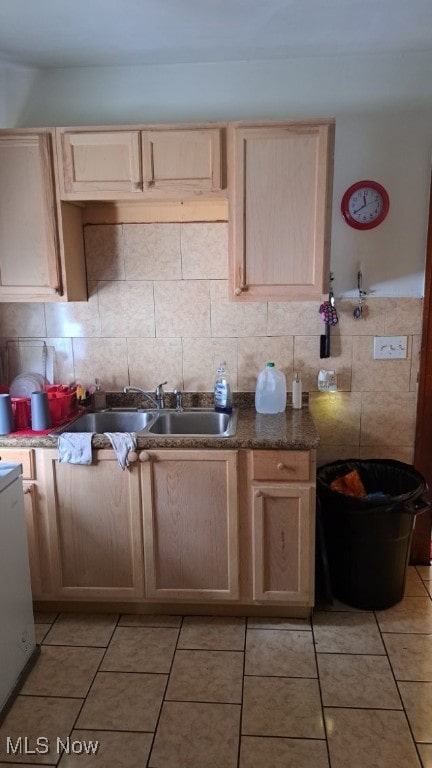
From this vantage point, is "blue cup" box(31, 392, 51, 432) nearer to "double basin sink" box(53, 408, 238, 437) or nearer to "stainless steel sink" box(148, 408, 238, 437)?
"double basin sink" box(53, 408, 238, 437)

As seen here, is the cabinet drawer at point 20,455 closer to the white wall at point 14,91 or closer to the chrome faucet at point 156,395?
the chrome faucet at point 156,395

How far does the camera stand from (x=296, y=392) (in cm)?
273

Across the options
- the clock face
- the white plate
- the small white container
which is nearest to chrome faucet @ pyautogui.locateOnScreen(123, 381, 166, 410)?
the white plate

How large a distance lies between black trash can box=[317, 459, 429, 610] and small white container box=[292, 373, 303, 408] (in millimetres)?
362

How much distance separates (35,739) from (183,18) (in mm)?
2596

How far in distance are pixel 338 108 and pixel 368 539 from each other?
1.94 m

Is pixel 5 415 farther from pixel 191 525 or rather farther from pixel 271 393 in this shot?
pixel 271 393

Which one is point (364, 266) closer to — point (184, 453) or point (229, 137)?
point (229, 137)

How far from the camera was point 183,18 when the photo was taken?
212cm

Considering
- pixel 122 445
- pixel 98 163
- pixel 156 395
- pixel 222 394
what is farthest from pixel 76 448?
pixel 98 163

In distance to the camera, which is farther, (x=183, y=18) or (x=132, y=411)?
A: (x=132, y=411)

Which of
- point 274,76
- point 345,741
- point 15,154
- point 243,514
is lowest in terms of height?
point 345,741

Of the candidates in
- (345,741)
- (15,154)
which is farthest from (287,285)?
(345,741)

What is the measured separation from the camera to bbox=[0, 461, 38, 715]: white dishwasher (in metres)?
1.97
